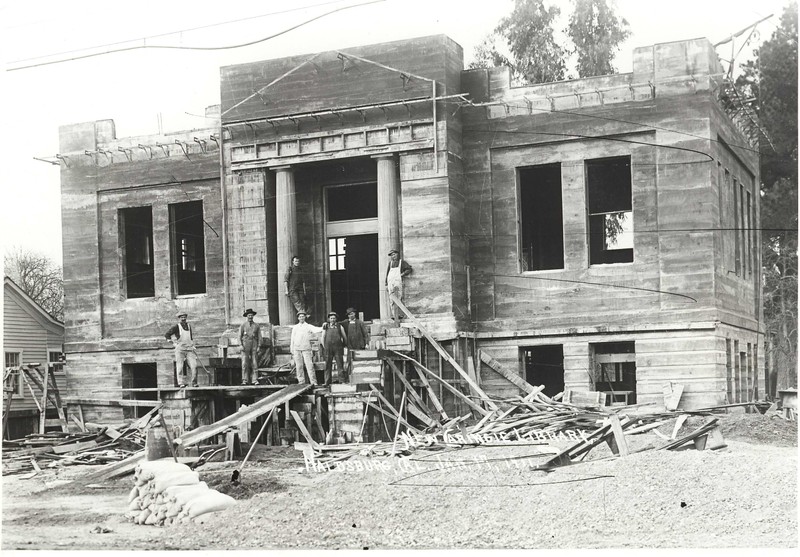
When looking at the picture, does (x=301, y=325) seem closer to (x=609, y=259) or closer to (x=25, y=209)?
(x=25, y=209)

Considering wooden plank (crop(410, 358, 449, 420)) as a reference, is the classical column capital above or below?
above

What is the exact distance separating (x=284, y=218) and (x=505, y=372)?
22.6 feet

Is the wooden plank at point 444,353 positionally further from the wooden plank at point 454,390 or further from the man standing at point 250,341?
the man standing at point 250,341

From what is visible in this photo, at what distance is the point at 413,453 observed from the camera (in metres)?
20.1

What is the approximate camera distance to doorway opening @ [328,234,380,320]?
2842cm

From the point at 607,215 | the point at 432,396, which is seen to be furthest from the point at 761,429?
the point at 607,215

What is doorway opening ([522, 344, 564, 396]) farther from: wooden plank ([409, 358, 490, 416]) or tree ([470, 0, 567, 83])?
tree ([470, 0, 567, 83])

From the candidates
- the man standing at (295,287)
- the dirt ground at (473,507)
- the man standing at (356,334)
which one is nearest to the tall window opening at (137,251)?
the man standing at (295,287)

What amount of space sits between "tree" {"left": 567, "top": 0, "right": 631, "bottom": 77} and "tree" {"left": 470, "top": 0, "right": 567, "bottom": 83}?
0.71 m

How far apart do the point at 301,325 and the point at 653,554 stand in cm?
1116

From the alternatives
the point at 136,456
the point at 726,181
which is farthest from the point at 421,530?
the point at 726,181

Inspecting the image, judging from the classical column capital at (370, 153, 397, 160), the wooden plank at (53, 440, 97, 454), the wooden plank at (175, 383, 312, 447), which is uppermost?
the classical column capital at (370, 153, 397, 160)

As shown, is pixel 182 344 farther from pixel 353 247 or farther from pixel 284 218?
pixel 353 247

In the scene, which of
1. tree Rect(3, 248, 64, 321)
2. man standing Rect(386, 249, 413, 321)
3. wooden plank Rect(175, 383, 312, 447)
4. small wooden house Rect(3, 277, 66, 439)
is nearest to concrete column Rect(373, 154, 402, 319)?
man standing Rect(386, 249, 413, 321)
